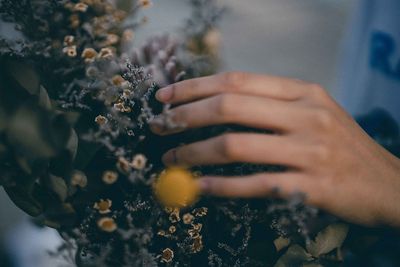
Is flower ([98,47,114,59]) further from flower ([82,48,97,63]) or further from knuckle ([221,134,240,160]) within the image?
knuckle ([221,134,240,160])

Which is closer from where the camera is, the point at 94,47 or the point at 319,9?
the point at 94,47

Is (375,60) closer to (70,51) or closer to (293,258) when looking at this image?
(293,258)

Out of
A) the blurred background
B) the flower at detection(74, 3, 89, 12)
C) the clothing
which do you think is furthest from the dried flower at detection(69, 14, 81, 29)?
the blurred background

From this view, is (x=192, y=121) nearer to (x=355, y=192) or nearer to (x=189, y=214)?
(x=189, y=214)

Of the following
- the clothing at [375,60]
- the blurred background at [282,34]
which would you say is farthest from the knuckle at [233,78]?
the blurred background at [282,34]

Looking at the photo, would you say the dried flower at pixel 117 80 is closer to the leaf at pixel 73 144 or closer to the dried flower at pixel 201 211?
the leaf at pixel 73 144

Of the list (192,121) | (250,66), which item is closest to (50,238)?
(192,121)
